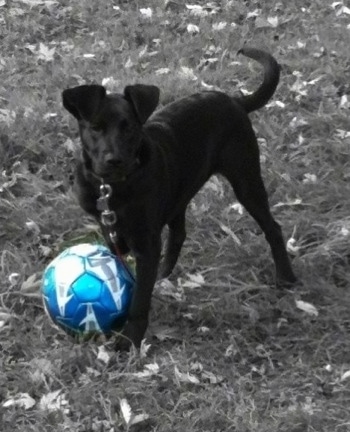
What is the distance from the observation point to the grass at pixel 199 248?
12.4 feet

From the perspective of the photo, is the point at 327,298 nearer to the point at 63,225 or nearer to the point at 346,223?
the point at 346,223

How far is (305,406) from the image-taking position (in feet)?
12.4

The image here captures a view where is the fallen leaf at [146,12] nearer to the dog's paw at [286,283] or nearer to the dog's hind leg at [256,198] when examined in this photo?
the dog's hind leg at [256,198]

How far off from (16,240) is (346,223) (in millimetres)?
1783

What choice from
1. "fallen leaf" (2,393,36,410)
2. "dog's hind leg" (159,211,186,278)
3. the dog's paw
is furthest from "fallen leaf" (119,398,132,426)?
the dog's paw

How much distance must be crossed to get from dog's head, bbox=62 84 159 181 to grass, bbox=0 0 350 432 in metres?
0.83

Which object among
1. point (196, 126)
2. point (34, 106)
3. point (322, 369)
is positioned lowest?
point (322, 369)

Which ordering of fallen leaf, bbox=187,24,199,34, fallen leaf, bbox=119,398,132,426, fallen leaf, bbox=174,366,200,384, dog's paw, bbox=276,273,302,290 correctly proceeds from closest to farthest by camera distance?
fallen leaf, bbox=119,398,132,426 → fallen leaf, bbox=174,366,200,384 → dog's paw, bbox=276,273,302,290 → fallen leaf, bbox=187,24,199,34

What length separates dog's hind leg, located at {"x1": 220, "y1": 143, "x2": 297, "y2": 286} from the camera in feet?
14.7

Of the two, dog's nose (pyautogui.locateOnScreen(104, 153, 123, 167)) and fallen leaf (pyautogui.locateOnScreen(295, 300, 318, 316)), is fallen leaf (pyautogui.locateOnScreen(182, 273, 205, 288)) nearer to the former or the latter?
fallen leaf (pyautogui.locateOnScreen(295, 300, 318, 316))

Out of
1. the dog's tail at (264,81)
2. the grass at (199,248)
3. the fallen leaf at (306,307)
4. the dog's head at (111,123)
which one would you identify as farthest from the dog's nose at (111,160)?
the fallen leaf at (306,307)

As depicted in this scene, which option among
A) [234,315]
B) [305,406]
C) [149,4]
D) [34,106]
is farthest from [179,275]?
[149,4]

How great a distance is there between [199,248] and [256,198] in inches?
20.9

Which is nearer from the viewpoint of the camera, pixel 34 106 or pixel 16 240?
pixel 16 240
